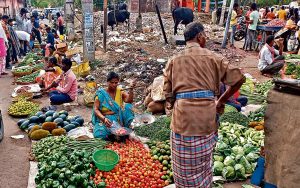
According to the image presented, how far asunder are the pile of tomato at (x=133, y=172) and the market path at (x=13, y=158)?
43.9 inches

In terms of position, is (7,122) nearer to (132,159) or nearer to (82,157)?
(82,157)

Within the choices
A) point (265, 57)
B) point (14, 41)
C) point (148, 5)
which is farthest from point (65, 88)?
point (148, 5)

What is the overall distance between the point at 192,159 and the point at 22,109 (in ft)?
16.3

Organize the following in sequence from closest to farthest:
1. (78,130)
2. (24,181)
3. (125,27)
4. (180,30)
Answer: (24,181)
(78,130)
(180,30)
(125,27)

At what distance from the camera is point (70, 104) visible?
726 centimetres

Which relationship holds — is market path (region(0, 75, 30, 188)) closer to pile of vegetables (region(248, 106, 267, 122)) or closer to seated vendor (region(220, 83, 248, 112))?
seated vendor (region(220, 83, 248, 112))

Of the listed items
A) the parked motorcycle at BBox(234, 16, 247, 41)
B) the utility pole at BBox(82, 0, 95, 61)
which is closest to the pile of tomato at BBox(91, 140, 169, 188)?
the utility pole at BBox(82, 0, 95, 61)

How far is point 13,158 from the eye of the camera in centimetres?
496

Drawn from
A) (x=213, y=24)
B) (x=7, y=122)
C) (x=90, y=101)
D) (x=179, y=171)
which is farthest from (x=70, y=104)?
(x=213, y=24)

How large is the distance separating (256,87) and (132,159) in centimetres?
510

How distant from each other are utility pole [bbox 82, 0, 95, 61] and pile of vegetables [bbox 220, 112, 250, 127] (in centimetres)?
652

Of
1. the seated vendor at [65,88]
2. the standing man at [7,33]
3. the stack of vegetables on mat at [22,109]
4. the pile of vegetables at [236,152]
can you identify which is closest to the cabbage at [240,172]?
the pile of vegetables at [236,152]

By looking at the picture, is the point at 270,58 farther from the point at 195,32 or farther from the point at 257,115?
the point at 195,32

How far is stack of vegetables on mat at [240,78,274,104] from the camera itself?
7528 millimetres
